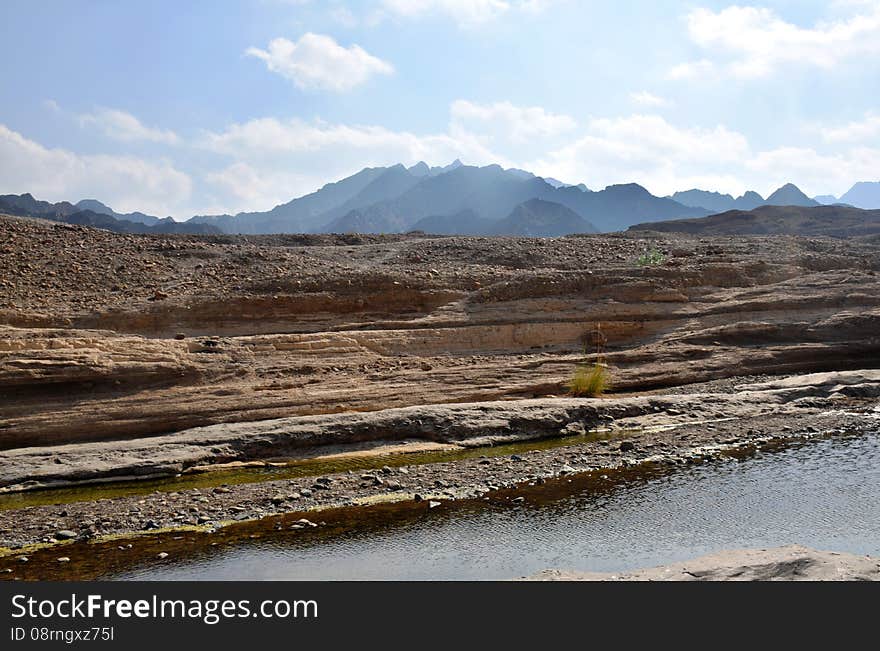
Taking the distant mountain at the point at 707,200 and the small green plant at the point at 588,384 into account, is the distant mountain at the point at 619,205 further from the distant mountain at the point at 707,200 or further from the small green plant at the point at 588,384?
the small green plant at the point at 588,384

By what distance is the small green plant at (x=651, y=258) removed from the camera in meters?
28.1

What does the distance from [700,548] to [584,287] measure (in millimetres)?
15221

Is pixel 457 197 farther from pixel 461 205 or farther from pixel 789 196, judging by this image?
pixel 789 196

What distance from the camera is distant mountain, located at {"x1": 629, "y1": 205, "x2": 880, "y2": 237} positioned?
60.2 meters

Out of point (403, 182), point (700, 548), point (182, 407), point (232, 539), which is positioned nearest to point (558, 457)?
point (700, 548)

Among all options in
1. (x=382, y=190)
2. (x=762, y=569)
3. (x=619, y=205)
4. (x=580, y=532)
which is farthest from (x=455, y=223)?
(x=762, y=569)

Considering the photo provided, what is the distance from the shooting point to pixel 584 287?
2462 cm

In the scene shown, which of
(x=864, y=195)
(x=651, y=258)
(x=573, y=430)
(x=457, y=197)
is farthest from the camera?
(x=864, y=195)

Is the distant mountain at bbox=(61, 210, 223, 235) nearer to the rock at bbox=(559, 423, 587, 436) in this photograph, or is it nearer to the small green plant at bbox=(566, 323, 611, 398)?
the small green plant at bbox=(566, 323, 611, 398)

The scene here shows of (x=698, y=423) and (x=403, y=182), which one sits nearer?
(x=698, y=423)

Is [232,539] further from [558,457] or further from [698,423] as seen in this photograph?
[698,423]

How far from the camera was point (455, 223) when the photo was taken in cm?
10600

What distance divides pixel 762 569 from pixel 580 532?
3.38 m
